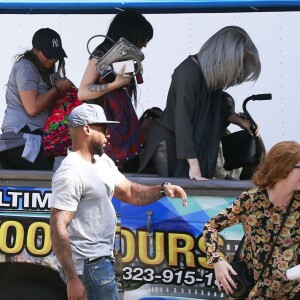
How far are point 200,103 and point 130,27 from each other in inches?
29.1

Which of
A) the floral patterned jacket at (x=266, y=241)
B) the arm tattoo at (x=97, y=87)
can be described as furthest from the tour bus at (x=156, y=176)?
the floral patterned jacket at (x=266, y=241)

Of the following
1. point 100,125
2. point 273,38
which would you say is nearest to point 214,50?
point 273,38

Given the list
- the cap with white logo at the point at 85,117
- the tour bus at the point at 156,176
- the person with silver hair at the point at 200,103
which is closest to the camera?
the cap with white logo at the point at 85,117

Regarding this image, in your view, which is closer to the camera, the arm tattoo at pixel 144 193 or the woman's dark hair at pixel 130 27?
the arm tattoo at pixel 144 193

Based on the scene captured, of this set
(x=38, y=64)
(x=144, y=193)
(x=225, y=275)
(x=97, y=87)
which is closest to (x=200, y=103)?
(x=97, y=87)

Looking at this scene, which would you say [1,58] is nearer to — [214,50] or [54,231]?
[214,50]

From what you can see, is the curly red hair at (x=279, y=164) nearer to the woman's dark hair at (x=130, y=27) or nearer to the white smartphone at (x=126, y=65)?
the white smartphone at (x=126, y=65)

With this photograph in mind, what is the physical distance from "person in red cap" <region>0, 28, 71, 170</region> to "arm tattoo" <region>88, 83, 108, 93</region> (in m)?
0.38

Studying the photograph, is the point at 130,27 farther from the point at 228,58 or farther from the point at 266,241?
the point at 266,241

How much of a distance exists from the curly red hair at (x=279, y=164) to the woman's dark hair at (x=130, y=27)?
5.53 feet

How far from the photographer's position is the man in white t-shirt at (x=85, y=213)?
458cm

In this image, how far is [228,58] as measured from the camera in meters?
5.60

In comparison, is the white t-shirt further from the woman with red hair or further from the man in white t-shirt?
the woman with red hair

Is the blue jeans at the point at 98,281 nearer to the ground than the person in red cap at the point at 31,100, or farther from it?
nearer to the ground
